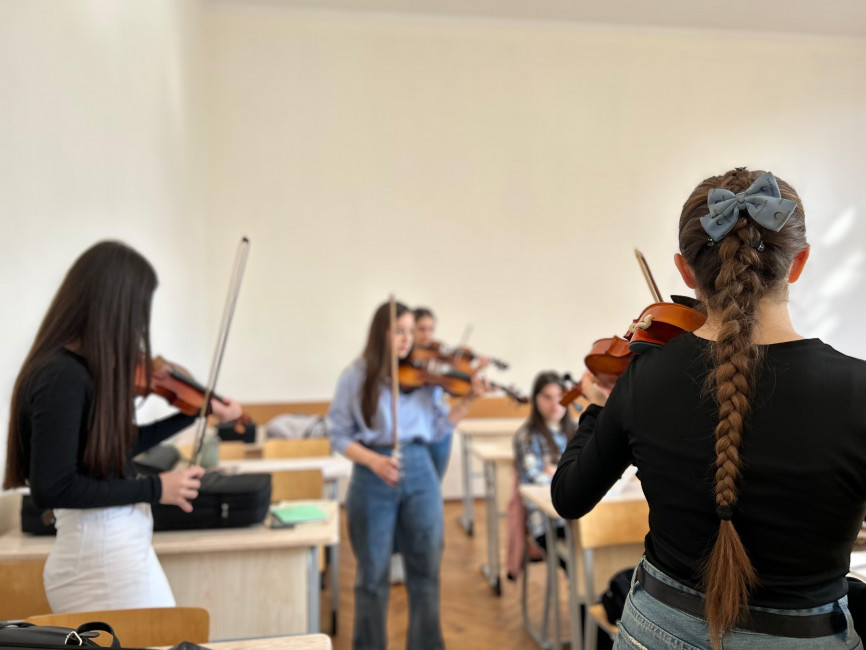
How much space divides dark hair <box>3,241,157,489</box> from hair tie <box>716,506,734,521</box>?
127 cm

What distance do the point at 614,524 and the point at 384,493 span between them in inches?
31.6

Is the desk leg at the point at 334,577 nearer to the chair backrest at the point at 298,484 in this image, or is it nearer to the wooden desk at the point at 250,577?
the chair backrest at the point at 298,484

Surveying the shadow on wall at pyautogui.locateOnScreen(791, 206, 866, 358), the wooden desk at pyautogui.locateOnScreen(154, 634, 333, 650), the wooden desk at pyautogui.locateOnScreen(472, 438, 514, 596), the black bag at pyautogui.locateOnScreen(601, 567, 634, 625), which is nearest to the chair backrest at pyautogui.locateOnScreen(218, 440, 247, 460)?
the wooden desk at pyautogui.locateOnScreen(472, 438, 514, 596)

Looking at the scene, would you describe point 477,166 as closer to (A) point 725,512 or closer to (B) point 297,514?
(B) point 297,514

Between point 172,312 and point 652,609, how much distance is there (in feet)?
12.5

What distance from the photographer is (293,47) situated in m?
5.82

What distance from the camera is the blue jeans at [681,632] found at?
3.11 feet

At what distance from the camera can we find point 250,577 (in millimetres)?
2197

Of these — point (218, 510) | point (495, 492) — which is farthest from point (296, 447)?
point (218, 510)

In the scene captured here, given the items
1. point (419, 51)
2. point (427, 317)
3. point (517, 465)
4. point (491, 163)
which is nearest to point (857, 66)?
point (491, 163)

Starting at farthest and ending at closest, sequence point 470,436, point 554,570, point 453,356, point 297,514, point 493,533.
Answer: point 470,436 → point 453,356 → point 493,533 → point 554,570 → point 297,514

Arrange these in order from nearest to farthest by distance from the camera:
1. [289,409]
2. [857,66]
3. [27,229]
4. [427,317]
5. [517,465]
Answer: [27,229] → [517,465] → [427,317] → [289,409] → [857,66]

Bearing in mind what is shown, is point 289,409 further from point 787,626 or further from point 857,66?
point 857,66

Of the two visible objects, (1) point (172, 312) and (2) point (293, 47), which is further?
(2) point (293, 47)
